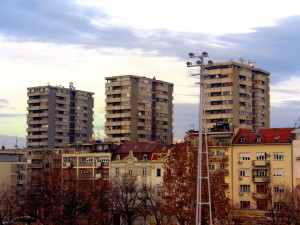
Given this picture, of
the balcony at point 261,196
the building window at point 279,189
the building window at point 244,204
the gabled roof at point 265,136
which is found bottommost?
the building window at point 244,204

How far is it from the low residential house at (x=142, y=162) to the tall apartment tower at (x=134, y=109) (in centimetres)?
4347

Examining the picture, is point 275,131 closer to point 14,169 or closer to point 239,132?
point 239,132

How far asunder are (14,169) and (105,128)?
35.3 meters

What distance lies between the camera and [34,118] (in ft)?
588

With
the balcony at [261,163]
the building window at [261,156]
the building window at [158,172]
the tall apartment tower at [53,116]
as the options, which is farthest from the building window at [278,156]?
the tall apartment tower at [53,116]

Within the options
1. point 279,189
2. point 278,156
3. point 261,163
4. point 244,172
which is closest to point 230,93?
point 244,172

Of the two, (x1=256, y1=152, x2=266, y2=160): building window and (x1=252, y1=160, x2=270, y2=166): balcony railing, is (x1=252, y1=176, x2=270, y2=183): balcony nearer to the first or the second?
(x1=252, y1=160, x2=270, y2=166): balcony railing

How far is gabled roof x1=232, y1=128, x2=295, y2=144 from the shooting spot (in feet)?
315

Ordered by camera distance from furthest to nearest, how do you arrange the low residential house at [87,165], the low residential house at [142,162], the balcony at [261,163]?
the low residential house at [87,165], the low residential house at [142,162], the balcony at [261,163]

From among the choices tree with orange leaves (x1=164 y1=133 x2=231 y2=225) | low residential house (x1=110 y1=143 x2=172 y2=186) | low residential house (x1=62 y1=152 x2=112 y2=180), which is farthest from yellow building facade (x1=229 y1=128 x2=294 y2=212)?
low residential house (x1=62 y1=152 x2=112 y2=180)

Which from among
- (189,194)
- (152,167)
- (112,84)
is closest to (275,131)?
(152,167)

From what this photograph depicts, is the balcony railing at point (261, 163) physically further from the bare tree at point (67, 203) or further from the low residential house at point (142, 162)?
the bare tree at point (67, 203)

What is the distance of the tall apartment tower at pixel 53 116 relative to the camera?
177000 millimetres

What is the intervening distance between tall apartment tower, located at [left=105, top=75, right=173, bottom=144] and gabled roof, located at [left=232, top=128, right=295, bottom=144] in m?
58.5
